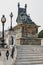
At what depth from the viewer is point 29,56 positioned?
18.4 m

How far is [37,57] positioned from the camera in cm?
1844

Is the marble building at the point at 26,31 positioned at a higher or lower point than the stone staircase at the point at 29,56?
higher

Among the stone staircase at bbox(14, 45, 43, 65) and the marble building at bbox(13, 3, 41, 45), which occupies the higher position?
the marble building at bbox(13, 3, 41, 45)

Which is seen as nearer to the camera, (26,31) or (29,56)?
(29,56)

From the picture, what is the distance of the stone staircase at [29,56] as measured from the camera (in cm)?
1727

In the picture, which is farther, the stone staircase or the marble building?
the marble building

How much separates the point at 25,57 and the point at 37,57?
3.09ft

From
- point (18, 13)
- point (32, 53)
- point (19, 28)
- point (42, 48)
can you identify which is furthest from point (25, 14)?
point (32, 53)

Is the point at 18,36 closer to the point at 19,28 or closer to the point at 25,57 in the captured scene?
the point at 19,28

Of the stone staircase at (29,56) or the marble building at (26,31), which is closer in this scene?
the stone staircase at (29,56)

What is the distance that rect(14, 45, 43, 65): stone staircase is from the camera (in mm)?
17266

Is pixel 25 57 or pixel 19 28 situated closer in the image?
pixel 25 57

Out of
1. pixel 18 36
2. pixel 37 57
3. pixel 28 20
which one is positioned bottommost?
pixel 37 57

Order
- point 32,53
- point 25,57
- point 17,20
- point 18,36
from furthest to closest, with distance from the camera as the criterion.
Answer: point 17,20 → point 18,36 → point 32,53 → point 25,57
